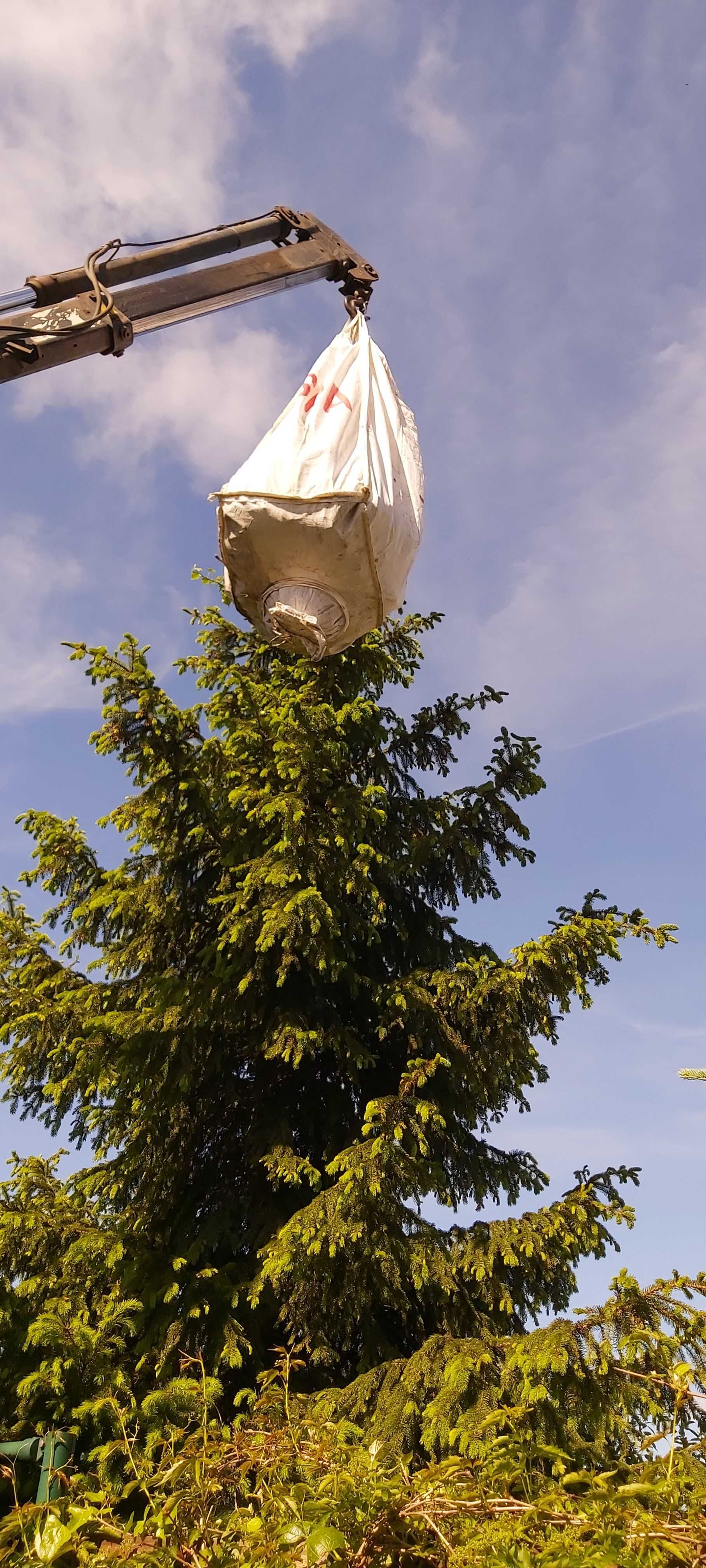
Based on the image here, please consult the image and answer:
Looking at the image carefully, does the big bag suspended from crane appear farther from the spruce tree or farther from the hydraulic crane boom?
the spruce tree

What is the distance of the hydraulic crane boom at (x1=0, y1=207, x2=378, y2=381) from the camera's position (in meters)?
4.41

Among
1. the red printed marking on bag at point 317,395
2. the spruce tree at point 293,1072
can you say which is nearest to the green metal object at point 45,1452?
the spruce tree at point 293,1072

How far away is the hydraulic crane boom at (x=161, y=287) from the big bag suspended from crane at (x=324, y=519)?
1200 millimetres

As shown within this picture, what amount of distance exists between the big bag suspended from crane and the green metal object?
2.68 meters

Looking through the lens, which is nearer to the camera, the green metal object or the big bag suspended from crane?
the green metal object

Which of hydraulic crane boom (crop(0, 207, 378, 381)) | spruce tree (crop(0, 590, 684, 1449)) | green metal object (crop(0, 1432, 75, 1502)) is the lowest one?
green metal object (crop(0, 1432, 75, 1502))

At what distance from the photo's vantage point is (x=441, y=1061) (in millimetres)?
6129

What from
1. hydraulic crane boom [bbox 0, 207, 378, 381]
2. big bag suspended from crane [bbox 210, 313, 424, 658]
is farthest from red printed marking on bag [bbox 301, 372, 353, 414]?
hydraulic crane boom [bbox 0, 207, 378, 381]

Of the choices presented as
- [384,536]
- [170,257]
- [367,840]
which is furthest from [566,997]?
[170,257]

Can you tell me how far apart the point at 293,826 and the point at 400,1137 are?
6.28 feet

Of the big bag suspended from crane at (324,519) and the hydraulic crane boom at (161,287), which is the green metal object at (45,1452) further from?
the hydraulic crane boom at (161,287)

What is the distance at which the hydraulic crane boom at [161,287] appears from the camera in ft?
14.5

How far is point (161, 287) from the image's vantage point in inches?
207

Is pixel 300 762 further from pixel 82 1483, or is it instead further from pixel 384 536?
pixel 82 1483
